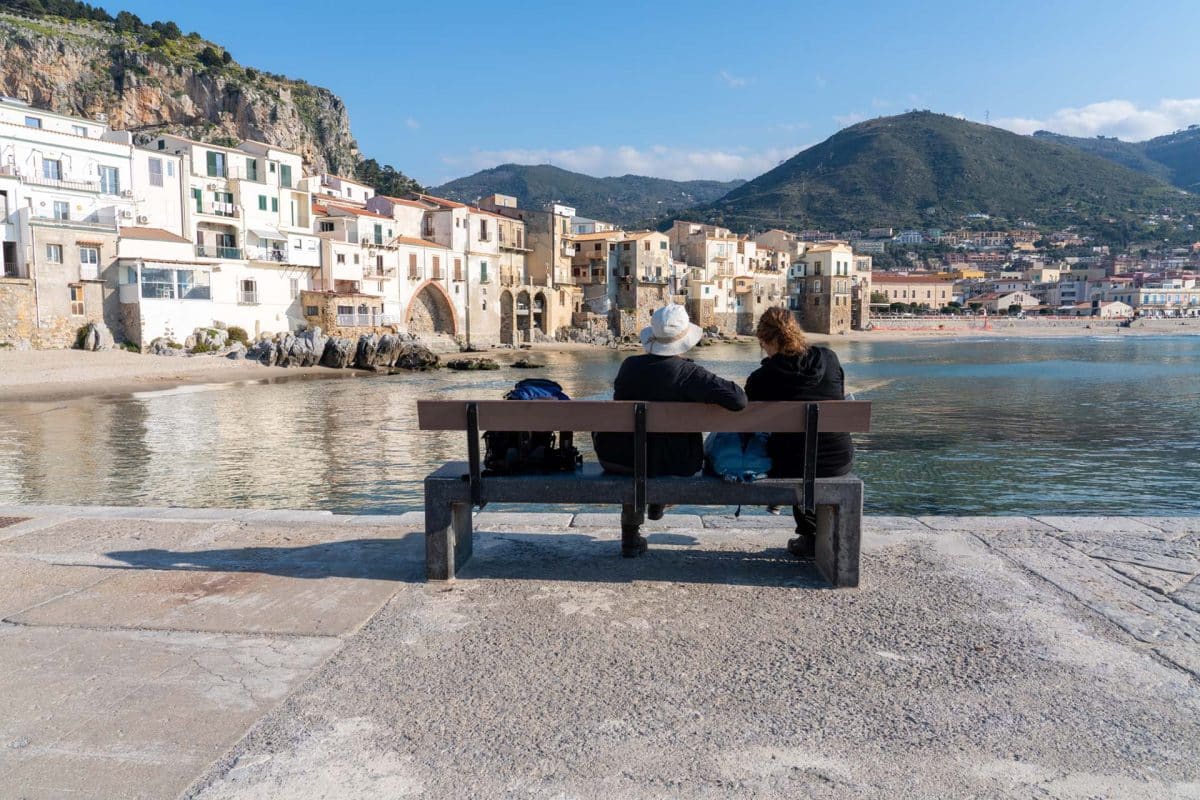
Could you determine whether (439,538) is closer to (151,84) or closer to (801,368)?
(801,368)

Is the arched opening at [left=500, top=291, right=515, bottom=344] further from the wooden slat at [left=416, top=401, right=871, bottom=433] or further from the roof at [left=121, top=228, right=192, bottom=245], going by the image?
the wooden slat at [left=416, top=401, right=871, bottom=433]

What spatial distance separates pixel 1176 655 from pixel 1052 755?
53.7 inches

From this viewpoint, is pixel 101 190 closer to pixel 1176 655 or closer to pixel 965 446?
pixel 965 446

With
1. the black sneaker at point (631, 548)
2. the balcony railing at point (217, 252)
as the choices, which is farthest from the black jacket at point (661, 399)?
the balcony railing at point (217, 252)

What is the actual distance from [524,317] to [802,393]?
69819 millimetres

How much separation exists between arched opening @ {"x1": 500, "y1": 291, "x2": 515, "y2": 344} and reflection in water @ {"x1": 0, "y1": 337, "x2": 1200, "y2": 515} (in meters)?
36.8

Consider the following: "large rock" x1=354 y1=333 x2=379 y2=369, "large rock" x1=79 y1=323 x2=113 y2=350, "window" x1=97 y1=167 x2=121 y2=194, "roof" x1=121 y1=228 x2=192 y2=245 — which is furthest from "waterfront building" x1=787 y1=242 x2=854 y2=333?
"large rock" x1=79 y1=323 x2=113 y2=350

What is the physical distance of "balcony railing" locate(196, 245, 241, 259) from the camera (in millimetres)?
48031

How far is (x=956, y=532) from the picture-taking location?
6.07 metres

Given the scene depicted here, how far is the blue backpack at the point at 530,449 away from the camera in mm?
5195

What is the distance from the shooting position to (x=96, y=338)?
41344mm

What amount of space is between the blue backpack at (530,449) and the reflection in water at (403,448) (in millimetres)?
1411

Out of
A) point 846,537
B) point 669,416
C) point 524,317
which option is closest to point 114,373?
point 669,416

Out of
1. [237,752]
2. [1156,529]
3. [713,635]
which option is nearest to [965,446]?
[1156,529]
